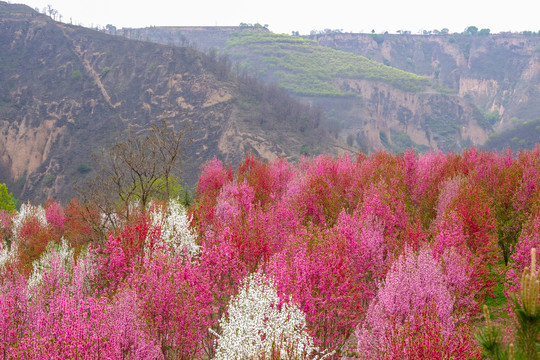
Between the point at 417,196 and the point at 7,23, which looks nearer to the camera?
the point at 417,196

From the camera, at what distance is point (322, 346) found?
496 inches

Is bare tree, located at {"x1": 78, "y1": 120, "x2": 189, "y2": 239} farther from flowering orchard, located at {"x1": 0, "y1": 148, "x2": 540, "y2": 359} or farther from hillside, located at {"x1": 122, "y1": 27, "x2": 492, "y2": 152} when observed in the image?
hillside, located at {"x1": 122, "y1": 27, "x2": 492, "y2": 152}

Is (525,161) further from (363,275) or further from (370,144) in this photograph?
(370,144)

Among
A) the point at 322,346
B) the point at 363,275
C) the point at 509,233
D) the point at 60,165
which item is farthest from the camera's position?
the point at 60,165

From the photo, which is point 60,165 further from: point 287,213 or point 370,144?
point 370,144

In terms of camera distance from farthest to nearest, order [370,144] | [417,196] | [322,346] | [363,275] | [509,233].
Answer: [370,144] → [417,196] → [509,233] → [363,275] → [322,346]

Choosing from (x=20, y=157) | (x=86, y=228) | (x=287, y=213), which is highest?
(x=287, y=213)

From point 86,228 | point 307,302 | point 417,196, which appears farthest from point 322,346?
point 86,228

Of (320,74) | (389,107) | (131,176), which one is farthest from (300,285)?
(320,74)

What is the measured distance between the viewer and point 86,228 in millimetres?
38406

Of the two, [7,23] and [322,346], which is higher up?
[7,23]

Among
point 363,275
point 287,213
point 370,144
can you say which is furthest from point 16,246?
point 370,144

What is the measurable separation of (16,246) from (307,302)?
2854 centimetres

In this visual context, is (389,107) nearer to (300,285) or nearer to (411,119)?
(411,119)
